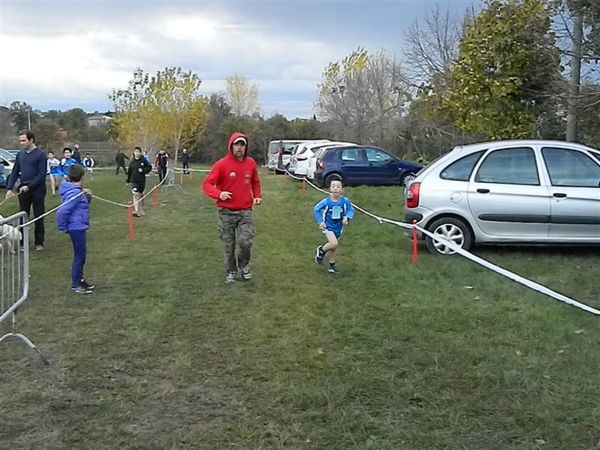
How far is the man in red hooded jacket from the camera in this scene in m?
8.62

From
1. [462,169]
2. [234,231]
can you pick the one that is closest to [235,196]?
[234,231]

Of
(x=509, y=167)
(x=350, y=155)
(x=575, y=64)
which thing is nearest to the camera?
(x=509, y=167)

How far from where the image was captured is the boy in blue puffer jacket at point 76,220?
8.22 m

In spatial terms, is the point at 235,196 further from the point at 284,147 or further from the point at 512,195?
the point at 284,147

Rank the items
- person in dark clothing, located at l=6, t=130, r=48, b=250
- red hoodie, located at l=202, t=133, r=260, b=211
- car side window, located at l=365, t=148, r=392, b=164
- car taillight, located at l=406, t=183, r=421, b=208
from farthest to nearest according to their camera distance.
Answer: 1. car side window, located at l=365, t=148, r=392, b=164
2. person in dark clothing, located at l=6, t=130, r=48, b=250
3. car taillight, located at l=406, t=183, r=421, b=208
4. red hoodie, located at l=202, t=133, r=260, b=211

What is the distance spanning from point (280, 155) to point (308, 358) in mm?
32351

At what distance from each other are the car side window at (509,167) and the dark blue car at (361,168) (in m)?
14.1

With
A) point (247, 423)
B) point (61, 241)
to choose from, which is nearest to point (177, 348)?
point (247, 423)

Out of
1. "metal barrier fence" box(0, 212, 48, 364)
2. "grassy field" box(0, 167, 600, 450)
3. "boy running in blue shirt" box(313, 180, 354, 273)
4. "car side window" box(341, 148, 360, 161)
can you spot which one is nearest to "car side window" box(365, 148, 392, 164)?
"car side window" box(341, 148, 360, 161)

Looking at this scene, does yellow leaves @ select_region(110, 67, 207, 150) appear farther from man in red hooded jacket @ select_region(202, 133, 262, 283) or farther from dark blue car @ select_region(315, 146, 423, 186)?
man in red hooded jacket @ select_region(202, 133, 262, 283)

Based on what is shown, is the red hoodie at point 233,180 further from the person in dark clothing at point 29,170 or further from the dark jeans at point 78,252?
the person in dark clothing at point 29,170

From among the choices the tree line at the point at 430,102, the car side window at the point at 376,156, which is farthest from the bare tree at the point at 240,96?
the car side window at the point at 376,156

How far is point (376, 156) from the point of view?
971 inches

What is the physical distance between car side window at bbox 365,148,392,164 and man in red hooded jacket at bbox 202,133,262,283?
16074 millimetres
